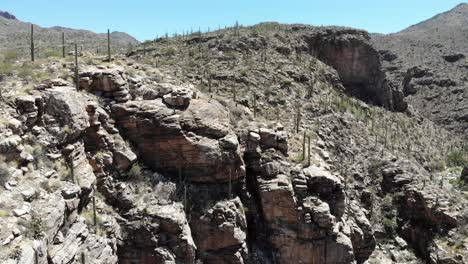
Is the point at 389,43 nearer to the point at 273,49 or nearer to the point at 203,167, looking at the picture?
the point at 273,49

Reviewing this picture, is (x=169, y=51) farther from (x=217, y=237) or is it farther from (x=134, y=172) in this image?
(x=217, y=237)

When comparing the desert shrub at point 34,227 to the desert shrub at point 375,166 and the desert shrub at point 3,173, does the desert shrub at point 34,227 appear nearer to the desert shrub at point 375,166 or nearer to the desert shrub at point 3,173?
the desert shrub at point 3,173

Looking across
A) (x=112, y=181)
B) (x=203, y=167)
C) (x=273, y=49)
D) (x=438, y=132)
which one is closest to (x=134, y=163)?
(x=112, y=181)

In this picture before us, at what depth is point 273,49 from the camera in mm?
45062

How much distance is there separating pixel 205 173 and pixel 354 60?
31976mm

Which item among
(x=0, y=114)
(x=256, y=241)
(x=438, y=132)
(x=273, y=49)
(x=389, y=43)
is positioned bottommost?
(x=256, y=241)

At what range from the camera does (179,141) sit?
24.7 meters

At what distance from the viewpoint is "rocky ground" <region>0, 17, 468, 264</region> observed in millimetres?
18547

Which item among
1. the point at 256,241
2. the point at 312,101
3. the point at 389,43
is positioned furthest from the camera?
the point at 389,43

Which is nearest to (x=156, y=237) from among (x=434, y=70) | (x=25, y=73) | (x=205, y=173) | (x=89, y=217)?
(x=89, y=217)

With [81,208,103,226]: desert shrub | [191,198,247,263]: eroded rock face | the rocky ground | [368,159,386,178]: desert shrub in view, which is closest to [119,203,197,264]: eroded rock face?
Answer: the rocky ground

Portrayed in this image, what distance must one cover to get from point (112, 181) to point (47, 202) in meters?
5.81

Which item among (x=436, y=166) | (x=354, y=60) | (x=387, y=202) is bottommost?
(x=387, y=202)

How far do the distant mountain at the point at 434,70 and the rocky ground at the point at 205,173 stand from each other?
26450 mm
